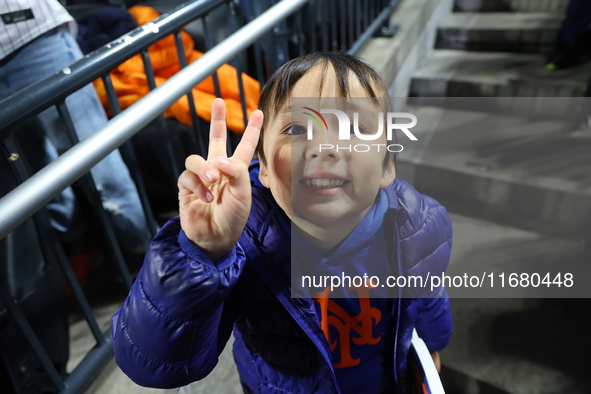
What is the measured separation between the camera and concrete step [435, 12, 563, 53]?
246 centimetres

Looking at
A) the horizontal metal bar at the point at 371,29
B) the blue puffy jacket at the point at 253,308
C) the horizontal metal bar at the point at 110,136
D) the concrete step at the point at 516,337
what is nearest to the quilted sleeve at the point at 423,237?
the blue puffy jacket at the point at 253,308

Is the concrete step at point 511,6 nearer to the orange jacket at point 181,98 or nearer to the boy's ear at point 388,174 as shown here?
the orange jacket at point 181,98

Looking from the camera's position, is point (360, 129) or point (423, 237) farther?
point (423, 237)

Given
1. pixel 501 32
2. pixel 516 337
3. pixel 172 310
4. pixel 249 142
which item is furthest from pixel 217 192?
pixel 501 32

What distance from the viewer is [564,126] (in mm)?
1993

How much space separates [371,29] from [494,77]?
787mm

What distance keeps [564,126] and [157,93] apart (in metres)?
1.97

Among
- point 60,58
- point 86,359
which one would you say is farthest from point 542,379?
point 60,58

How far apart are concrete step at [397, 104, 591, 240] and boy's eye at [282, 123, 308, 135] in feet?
3.88

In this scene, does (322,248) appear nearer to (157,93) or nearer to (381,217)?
(381,217)

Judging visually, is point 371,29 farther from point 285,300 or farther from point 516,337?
point 285,300

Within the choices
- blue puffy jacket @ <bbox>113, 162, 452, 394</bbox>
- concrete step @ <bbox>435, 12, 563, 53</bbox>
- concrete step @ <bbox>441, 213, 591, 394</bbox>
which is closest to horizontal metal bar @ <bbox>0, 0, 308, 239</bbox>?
blue puffy jacket @ <bbox>113, 162, 452, 394</bbox>

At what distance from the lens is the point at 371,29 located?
8.13 feet

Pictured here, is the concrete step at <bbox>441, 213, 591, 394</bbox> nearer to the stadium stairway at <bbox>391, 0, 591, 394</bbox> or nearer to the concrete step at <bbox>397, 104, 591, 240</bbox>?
the stadium stairway at <bbox>391, 0, 591, 394</bbox>
